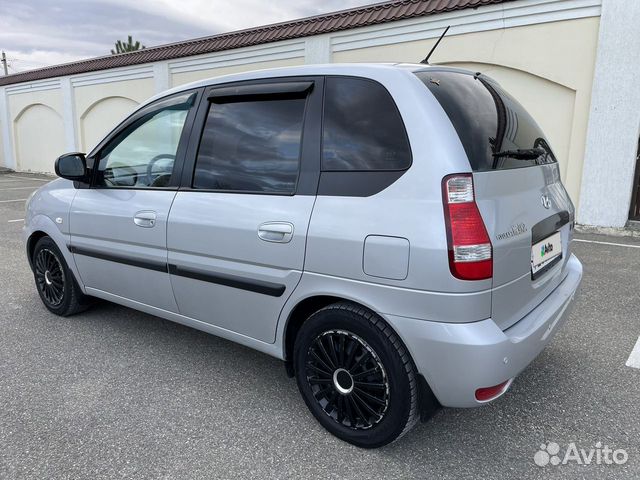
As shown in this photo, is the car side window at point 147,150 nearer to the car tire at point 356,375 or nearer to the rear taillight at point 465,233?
the car tire at point 356,375

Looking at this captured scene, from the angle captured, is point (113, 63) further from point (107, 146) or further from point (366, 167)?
point (366, 167)

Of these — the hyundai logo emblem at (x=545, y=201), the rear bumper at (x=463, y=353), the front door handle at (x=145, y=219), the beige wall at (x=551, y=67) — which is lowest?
the rear bumper at (x=463, y=353)

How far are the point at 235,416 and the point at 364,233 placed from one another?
49.1 inches

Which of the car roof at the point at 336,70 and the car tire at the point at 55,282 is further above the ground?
the car roof at the point at 336,70

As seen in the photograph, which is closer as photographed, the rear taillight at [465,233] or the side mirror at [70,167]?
the rear taillight at [465,233]

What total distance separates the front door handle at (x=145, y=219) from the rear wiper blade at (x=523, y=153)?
6.38ft

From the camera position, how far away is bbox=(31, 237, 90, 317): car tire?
148 inches

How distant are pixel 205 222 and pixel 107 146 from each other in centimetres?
128

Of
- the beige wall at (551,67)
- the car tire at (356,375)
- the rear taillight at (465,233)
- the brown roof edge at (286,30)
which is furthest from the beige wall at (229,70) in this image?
the rear taillight at (465,233)

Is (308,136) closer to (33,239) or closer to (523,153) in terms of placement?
(523,153)

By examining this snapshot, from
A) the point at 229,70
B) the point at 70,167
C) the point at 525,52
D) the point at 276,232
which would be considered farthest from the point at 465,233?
the point at 229,70

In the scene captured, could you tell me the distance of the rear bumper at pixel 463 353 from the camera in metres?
1.90

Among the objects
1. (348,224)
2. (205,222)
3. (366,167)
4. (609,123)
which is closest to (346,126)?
(366,167)

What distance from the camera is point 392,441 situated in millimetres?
2178
